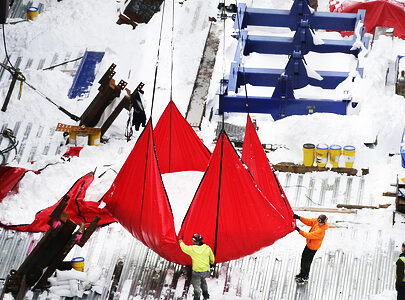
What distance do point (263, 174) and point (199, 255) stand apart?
1.71 metres

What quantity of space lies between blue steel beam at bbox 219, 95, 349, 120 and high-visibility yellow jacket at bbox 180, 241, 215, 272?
4.74 metres

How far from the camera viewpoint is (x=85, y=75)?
58.6 feet

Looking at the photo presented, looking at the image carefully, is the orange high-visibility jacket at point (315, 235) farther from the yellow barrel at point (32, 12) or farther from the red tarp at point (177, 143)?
the yellow barrel at point (32, 12)

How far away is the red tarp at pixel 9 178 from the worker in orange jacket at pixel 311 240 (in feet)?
14.4

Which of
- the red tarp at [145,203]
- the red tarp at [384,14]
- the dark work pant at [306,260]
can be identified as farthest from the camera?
the red tarp at [384,14]

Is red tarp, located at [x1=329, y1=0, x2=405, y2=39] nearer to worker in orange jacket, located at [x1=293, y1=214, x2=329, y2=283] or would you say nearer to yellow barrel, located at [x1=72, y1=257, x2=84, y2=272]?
worker in orange jacket, located at [x1=293, y1=214, x2=329, y2=283]

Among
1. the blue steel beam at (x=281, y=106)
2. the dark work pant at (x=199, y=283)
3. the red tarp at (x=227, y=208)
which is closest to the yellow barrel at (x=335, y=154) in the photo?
the blue steel beam at (x=281, y=106)

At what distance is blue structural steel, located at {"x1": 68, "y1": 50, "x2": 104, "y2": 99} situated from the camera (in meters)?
17.5

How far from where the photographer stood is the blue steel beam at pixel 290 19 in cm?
1773

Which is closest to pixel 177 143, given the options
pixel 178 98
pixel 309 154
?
pixel 309 154

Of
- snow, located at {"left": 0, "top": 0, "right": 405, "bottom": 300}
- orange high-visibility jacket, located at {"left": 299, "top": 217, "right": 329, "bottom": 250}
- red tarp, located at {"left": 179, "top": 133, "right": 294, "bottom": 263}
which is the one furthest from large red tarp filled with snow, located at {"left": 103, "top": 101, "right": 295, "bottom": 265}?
snow, located at {"left": 0, "top": 0, "right": 405, "bottom": 300}

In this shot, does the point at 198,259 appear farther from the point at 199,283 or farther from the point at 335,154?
the point at 335,154

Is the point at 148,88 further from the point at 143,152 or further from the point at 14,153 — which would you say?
the point at 143,152

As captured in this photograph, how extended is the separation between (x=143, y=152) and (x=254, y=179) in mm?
1495
